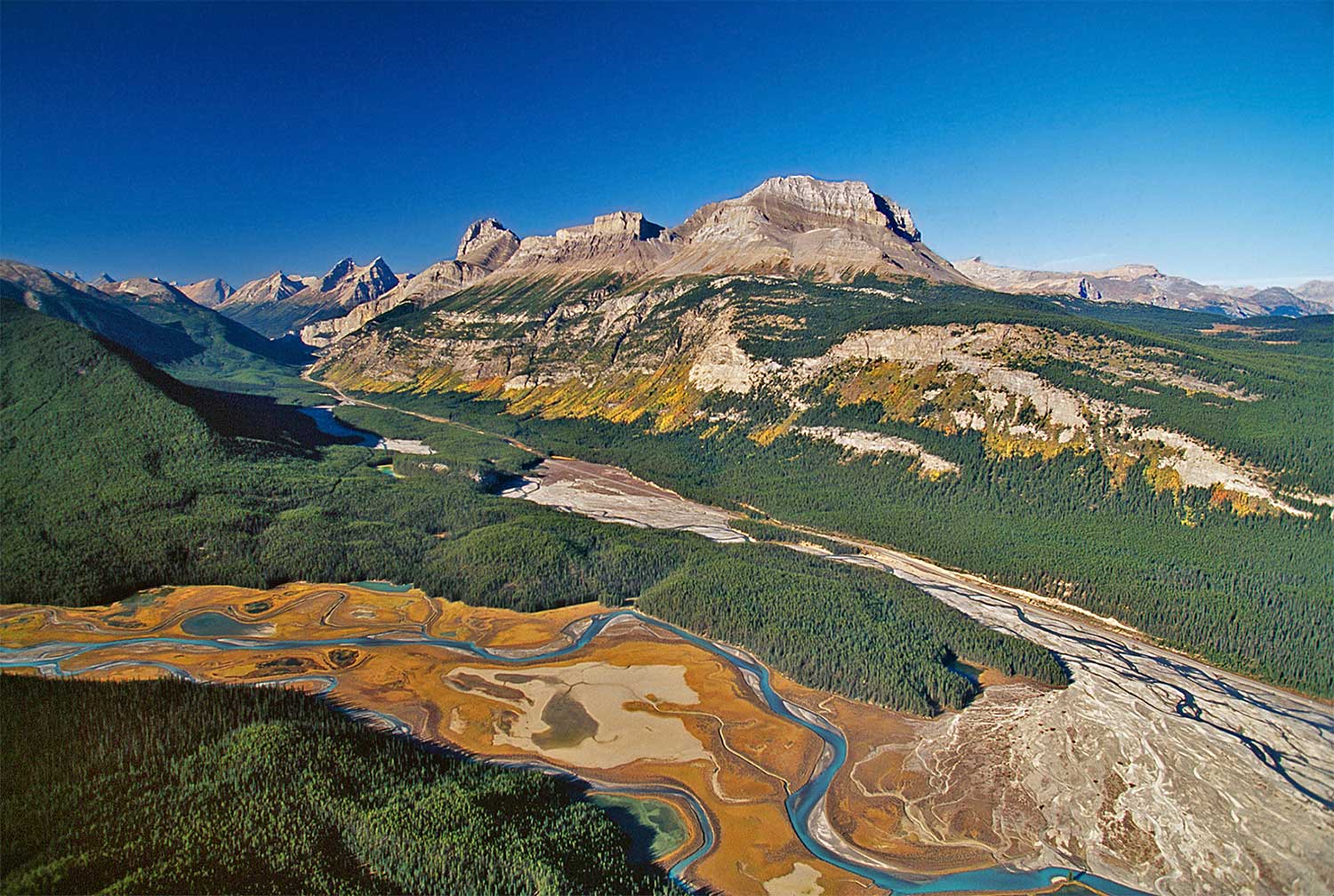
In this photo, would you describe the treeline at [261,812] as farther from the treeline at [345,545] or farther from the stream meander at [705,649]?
the treeline at [345,545]

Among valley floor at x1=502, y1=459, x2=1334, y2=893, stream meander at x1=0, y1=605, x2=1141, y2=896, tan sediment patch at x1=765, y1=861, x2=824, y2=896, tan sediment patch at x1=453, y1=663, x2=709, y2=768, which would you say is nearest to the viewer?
tan sediment patch at x1=765, y1=861, x2=824, y2=896

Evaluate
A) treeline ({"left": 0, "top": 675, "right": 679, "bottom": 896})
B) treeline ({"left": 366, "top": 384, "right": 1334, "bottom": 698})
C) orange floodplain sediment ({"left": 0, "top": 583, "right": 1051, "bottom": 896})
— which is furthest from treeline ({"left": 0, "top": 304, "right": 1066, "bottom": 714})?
treeline ({"left": 0, "top": 675, "right": 679, "bottom": 896})

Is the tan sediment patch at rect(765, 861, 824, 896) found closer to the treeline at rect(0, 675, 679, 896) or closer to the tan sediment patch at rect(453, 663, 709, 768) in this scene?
the treeline at rect(0, 675, 679, 896)

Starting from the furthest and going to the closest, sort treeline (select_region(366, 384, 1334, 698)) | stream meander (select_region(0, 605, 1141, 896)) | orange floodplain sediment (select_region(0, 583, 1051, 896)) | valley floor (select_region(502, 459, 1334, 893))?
treeline (select_region(366, 384, 1334, 698))
orange floodplain sediment (select_region(0, 583, 1051, 896))
valley floor (select_region(502, 459, 1334, 893))
stream meander (select_region(0, 605, 1141, 896))

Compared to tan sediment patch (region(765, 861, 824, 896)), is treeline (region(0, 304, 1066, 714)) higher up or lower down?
higher up

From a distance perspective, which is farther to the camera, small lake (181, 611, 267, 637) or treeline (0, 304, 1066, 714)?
small lake (181, 611, 267, 637)

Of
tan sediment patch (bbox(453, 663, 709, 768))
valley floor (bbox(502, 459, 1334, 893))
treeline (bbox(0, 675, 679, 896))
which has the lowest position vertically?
valley floor (bbox(502, 459, 1334, 893))

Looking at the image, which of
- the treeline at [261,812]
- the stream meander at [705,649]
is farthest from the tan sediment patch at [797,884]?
the treeline at [261,812]
